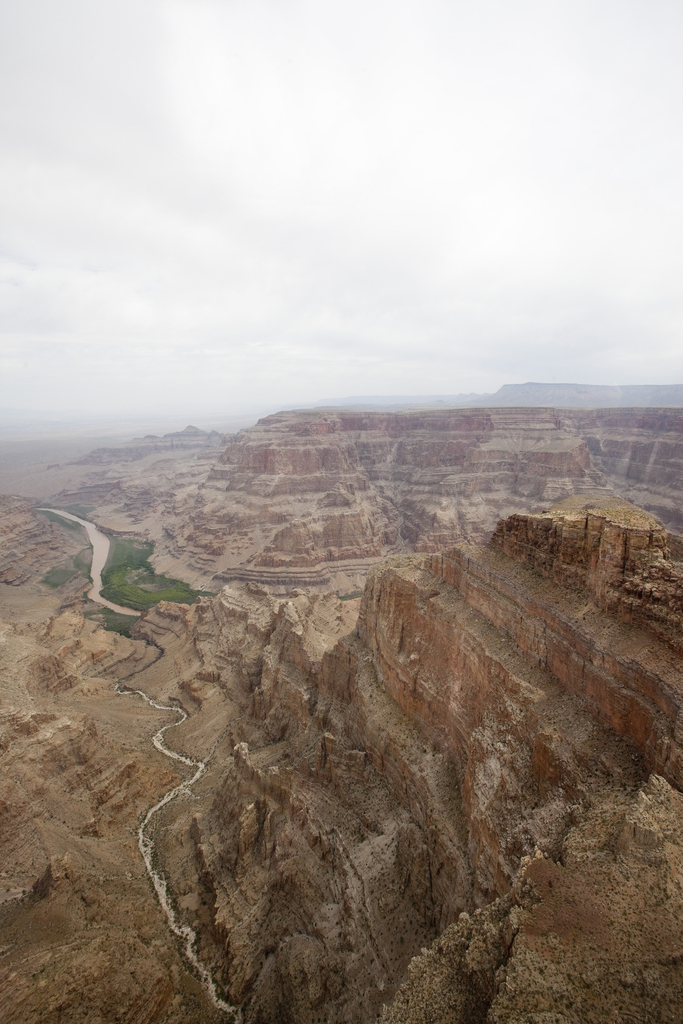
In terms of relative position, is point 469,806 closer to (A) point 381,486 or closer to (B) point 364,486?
(B) point 364,486

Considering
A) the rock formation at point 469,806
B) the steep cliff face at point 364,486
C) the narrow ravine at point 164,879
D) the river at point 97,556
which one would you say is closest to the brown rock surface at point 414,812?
the rock formation at point 469,806

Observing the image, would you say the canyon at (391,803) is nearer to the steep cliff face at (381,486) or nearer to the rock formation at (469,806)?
the rock formation at (469,806)

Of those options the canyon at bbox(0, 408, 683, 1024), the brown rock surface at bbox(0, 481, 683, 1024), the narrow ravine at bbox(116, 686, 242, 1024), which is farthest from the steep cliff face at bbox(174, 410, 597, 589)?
the brown rock surface at bbox(0, 481, 683, 1024)

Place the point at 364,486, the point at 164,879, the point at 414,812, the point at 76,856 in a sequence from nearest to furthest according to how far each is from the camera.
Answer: the point at 414,812 → the point at 76,856 → the point at 164,879 → the point at 364,486

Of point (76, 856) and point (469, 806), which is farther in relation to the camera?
point (76, 856)

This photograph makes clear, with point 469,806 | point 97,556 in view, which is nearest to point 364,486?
point 97,556

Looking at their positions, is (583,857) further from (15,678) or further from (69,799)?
(15,678)
